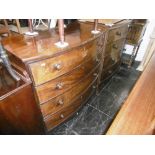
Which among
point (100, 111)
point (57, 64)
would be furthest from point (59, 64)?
point (100, 111)

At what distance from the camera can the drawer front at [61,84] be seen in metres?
0.96

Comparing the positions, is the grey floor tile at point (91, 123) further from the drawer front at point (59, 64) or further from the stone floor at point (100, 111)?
the drawer front at point (59, 64)


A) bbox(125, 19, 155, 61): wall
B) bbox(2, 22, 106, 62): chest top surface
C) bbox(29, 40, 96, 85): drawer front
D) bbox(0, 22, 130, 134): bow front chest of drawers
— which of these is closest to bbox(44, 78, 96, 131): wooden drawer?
bbox(0, 22, 130, 134): bow front chest of drawers

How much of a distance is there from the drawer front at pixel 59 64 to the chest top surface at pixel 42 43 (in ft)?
0.15

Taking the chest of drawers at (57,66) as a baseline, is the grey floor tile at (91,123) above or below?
below

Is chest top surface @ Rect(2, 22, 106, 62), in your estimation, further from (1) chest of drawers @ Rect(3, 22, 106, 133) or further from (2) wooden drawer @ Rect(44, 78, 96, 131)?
(2) wooden drawer @ Rect(44, 78, 96, 131)


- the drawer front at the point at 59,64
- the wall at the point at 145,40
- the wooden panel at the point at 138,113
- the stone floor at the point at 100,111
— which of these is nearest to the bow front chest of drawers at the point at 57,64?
the drawer front at the point at 59,64

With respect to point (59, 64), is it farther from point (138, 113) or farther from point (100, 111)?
point (100, 111)

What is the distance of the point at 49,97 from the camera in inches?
41.0

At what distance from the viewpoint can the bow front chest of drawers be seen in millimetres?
837

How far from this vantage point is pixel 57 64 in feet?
3.01
